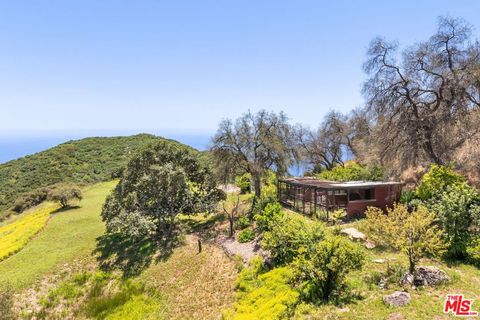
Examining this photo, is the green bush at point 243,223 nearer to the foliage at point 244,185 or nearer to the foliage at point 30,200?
the foliage at point 244,185

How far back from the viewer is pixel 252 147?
3158 cm

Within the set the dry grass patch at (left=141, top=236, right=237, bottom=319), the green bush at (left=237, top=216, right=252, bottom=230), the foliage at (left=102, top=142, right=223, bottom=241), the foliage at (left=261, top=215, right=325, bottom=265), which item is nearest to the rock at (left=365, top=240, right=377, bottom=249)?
the foliage at (left=261, top=215, right=325, bottom=265)

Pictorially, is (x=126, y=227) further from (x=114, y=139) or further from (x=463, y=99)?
(x=114, y=139)

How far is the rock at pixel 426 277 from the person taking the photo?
13570 mm

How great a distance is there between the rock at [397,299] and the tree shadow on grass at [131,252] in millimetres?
16552

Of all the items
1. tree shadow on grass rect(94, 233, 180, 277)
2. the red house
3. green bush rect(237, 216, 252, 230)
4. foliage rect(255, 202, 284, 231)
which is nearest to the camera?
foliage rect(255, 202, 284, 231)

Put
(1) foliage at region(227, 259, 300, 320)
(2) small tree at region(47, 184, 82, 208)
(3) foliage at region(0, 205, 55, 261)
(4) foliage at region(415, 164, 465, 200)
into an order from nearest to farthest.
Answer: (1) foliage at region(227, 259, 300, 320), (4) foliage at region(415, 164, 465, 200), (3) foliage at region(0, 205, 55, 261), (2) small tree at region(47, 184, 82, 208)

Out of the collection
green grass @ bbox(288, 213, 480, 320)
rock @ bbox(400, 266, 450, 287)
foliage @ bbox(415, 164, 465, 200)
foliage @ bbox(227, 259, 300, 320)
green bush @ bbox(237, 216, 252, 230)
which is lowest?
foliage @ bbox(227, 259, 300, 320)

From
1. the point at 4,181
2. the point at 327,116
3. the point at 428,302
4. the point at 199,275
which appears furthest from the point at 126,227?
the point at 4,181

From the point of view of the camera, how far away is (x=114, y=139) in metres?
101

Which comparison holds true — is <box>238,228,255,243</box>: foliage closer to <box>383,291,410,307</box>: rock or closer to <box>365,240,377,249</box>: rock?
<box>365,240,377,249</box>: rock

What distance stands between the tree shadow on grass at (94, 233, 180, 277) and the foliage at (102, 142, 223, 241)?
913 mm

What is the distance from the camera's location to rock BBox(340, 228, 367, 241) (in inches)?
775

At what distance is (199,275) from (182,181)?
28.8ft
